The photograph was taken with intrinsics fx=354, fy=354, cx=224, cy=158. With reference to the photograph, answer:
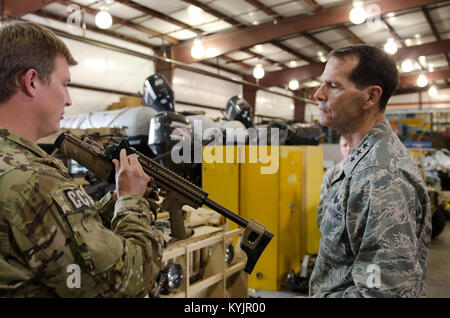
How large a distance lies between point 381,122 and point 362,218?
1.32 ft

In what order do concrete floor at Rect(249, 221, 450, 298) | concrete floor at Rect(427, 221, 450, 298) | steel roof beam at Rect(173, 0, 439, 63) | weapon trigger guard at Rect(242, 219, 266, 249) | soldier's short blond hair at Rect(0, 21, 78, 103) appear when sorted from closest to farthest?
soldier's short blond hair at Rect(0, 21, 78, 103)
weapon trigger guard at Rect(242, 219, 266, 249)
concrete floor at Rect(249, 221, 450, 298)
concrete floor at Rect(427, 221, 450, 298)
steel roof beam at Rect(173, 0, 439, 63)

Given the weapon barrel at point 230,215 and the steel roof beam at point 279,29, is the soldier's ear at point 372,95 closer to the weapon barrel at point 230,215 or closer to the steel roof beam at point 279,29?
the weapon barrel at point 230,215

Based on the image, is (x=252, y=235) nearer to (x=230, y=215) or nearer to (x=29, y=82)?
(x=230, y=215)

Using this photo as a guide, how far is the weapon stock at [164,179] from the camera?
4.85 feet

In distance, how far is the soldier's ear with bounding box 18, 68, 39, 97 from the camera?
986 millimetres

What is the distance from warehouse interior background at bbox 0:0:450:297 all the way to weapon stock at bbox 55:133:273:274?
405cm

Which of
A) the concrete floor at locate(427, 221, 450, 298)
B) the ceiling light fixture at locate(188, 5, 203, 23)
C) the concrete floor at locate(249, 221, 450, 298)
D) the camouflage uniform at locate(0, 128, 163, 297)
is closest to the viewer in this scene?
the camouflage uniform at locate(0, 128, 163, 297)

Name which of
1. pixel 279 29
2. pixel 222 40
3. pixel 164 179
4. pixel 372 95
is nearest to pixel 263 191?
pixel 164 179

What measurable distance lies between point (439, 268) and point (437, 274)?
0.86 ft

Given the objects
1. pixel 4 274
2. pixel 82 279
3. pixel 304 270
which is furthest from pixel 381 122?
pixel 304 270

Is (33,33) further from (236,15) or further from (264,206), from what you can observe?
(236,15)

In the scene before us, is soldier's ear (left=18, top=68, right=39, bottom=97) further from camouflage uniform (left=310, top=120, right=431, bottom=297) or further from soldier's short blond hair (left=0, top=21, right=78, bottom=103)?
camouflage uniform (left=310, top=120, right=431, bottom=297)

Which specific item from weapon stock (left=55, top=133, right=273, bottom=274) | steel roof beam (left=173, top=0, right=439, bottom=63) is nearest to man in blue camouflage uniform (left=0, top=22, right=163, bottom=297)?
weapon stock (left=55, top=133, right=273, bottom=274)
